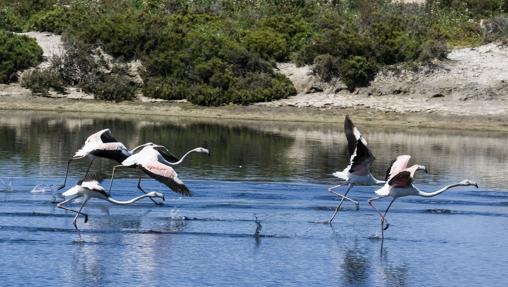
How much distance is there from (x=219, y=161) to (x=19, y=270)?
1386cm

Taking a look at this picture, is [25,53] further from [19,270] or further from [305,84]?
[19,270]

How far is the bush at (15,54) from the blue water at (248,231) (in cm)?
1470

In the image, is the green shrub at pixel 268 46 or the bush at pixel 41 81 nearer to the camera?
the bush at pixel 41 81

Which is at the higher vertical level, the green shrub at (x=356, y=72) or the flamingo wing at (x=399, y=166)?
the green shrub at (x=356, y=72)

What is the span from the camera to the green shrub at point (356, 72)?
44.3 metres

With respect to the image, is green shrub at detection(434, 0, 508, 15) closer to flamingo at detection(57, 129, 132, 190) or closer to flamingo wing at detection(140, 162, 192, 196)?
flamingo at detection(57, 129, 132, 190)

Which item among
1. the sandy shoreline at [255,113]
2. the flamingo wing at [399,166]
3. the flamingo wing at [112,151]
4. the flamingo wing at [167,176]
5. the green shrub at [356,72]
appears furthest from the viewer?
the green shrub at [356,72]

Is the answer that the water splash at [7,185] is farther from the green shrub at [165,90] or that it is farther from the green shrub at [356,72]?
the green shrub at [356,72]

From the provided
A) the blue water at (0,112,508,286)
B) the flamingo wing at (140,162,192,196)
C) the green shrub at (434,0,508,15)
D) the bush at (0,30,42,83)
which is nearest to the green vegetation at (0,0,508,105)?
the bush at (0,30,42,83)

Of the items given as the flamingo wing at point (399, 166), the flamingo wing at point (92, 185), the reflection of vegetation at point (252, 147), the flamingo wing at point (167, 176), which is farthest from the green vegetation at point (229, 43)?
the flamingo wing at point (92, 185)

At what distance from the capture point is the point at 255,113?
140ft

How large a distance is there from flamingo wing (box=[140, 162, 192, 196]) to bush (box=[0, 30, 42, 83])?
26942 millimetres

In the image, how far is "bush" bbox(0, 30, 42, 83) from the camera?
45.3 metres

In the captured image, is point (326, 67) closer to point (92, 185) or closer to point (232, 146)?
point (232, 146)
